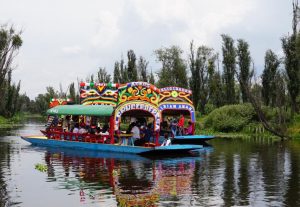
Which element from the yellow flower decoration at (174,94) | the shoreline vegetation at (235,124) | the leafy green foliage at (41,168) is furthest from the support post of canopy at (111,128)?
the shoreline vegetation at (235,124)

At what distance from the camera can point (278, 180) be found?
14961 mm

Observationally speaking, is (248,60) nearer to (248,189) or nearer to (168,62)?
(168,62)

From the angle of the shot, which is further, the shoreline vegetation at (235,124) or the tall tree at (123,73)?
the tall tree at (123,73)

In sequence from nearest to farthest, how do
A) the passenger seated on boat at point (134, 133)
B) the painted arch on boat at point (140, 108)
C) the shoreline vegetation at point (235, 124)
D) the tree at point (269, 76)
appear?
the painted arch on boat at point (140, 108) → the passenger seated on boat at point (134, 133) → the shoreline vegetation at point (235, 124) → the tree at point (269, 76)

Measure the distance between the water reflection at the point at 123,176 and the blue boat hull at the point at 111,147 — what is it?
0.52 m

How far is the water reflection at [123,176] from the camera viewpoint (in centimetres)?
1234

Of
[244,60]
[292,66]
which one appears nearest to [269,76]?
[244,60]

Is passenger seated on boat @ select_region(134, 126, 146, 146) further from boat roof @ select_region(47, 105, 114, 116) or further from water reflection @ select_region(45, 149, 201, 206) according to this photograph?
boat roof @ select_region(47, 105, 114, 116)

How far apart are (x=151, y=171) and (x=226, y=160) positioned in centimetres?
496

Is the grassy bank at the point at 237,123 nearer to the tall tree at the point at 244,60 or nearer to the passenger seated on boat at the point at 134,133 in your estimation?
the tall tree at the point at 244,60

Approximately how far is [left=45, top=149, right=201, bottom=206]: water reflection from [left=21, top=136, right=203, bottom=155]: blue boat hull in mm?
517

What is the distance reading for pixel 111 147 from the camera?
23.1m

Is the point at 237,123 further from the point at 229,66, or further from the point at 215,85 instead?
the point at 215,85

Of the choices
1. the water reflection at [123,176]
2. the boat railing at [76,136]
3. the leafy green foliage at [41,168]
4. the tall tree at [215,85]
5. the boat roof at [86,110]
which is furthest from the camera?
the tall tree at [215,85]
